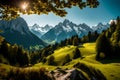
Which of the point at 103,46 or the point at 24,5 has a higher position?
the point at 24,5

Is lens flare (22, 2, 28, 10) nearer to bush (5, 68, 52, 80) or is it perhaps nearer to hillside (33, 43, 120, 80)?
bush (5, 68, 52, 80)

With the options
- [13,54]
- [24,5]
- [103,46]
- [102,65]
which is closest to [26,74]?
[24,5]

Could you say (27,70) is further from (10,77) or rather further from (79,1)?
(79,1)

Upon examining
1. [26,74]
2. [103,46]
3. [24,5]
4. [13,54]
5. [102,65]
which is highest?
[24,5]

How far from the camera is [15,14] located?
48.3 ft

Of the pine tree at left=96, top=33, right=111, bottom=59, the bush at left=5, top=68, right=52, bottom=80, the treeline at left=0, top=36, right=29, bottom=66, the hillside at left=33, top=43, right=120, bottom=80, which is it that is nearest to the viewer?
the bush at left=5, top=68, right=52, bottom=80

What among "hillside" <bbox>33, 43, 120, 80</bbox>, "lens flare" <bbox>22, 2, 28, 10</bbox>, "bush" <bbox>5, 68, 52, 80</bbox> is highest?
"lens flare" <bbox>22, 2, 28, 10</bbox>

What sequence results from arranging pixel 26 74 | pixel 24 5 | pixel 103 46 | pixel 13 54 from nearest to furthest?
pixel 24 5, pixel 26 74, pixel 13 54, pixel 103 46

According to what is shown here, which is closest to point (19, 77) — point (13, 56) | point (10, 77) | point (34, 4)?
point (10, 77)

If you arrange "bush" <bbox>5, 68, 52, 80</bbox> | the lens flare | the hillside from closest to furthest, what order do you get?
1. the lens flare
2. "bush" <bbox>5, 68, 52, 80</bbox>
3. the hillside

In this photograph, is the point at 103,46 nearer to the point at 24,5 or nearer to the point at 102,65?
the point at 102,65

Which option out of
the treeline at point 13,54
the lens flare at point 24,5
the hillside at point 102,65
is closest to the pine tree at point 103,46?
the hillside at point 102,65

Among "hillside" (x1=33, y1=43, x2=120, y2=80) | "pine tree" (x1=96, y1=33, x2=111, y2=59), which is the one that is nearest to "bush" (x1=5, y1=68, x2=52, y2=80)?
"hillside" (x1=33, y1=43, x2=120, y2=80)

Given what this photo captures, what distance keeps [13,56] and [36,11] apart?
310ft
